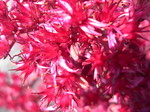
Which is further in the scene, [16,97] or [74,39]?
[16,97]

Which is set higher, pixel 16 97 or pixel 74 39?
pixel 74 39

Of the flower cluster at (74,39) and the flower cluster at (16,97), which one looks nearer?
the flower cluster at (74,39)

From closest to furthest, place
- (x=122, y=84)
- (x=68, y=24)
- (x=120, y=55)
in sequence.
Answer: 1. (x=68, y=24)
2. (x=120, y=55)
3. (x=122, y=84)

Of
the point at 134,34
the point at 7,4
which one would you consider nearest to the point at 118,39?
the point at 134,34

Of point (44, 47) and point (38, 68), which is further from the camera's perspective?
point (38, 68)

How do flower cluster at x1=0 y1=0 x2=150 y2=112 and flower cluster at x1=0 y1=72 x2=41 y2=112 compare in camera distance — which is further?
flower cluster at x1=0 y1=72 x2=41 y2=112

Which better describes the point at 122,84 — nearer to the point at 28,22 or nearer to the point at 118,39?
the point at 118,39

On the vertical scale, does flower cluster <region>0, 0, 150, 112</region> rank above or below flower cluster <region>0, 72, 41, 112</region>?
above

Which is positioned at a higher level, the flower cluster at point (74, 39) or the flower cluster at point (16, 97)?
the flower cluster at point (74, 39)
